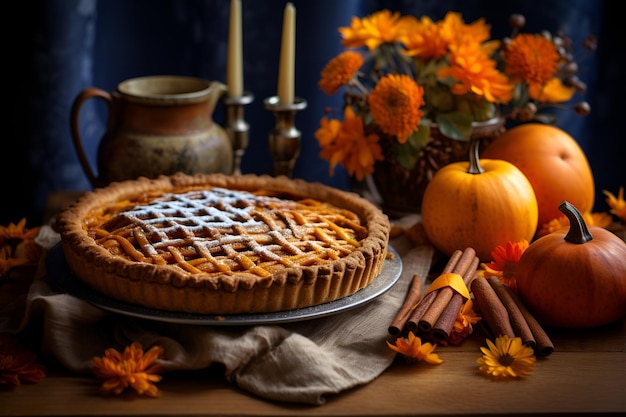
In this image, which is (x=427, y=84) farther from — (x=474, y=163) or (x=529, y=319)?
(x=529, y=319)

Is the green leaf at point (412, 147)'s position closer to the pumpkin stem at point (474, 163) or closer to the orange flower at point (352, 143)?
the orange flower at point (352, 143)

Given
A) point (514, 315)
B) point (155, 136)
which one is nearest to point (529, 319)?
point (514, 315)

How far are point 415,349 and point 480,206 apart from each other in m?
0.43

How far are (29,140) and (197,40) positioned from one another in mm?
510

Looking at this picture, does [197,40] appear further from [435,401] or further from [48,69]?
[435,401]

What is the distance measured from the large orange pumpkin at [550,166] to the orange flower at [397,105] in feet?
0.77

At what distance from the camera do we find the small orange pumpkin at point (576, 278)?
4.50ft

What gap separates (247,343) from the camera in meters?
1.26

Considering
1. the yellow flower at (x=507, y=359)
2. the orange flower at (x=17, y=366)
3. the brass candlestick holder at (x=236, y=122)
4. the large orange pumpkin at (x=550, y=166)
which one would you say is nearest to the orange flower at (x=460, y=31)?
the large orange pumpkin at (x=550, y=166)

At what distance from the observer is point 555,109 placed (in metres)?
2.32

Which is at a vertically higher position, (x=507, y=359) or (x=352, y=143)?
(x=352, y=143)

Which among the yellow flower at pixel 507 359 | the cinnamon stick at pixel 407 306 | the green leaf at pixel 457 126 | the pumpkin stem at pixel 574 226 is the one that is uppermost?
the green leaf at pixel 457 126

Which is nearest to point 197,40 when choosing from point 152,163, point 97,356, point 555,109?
point 152,163

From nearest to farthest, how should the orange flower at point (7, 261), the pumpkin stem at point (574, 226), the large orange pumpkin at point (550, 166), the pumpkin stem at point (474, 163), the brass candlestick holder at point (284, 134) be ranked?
the pumpkin stem at point (574, 226) → the orange flower at point (7, 261) → the pumpkin stem at point (474, 163) → the large orange pumpkin at point (550, 166) → the brass candlestick holder at point (284, 134)
